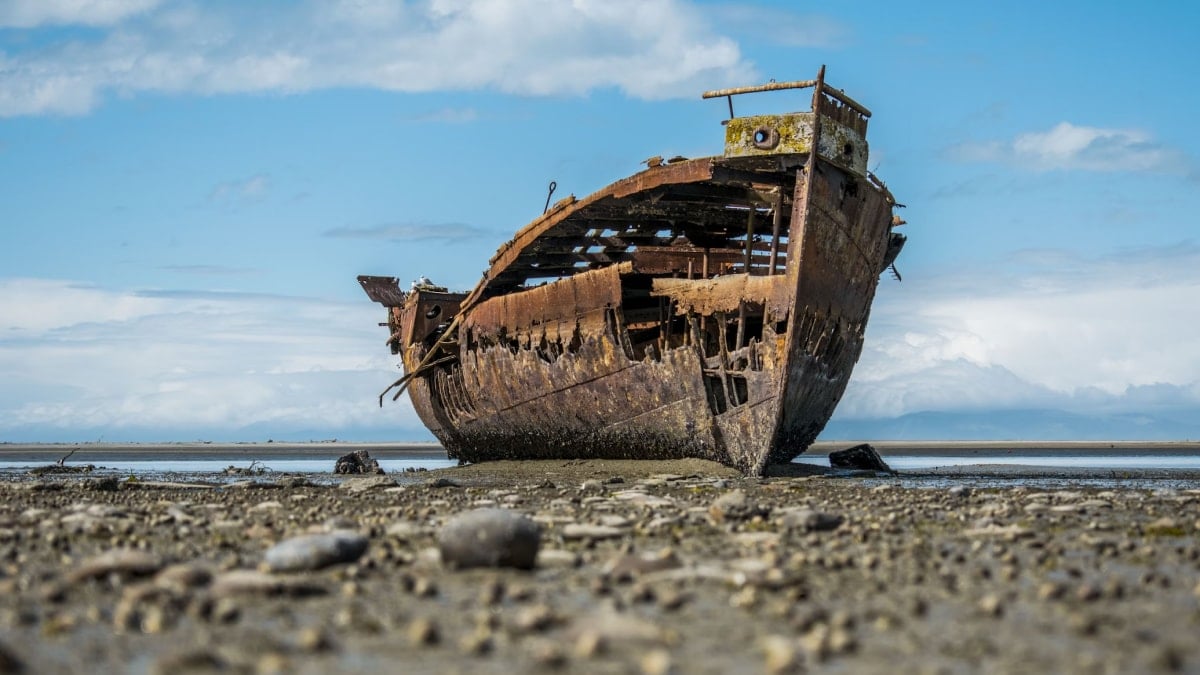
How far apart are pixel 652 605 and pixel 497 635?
927 millimetres

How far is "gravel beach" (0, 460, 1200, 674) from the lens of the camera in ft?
12.8

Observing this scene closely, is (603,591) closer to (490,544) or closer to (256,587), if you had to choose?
(490,544)

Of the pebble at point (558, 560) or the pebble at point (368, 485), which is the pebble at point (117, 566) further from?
the pebble at point (368, 485)

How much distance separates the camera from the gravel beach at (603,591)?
389cm

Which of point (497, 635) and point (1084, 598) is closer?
point (497, 635)

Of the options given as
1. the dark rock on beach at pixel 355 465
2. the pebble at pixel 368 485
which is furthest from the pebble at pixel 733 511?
the dark rock on beach at pixel 355 465

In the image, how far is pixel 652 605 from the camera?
4918 mm

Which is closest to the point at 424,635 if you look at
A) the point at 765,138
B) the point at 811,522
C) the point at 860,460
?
the point at 811,522

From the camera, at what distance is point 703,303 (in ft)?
53.9

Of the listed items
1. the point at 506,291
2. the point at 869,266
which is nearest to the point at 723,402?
the point at 869,266

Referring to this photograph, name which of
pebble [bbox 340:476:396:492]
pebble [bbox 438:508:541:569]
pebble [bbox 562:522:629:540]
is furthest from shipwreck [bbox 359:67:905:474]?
pebble [bbox 438:508:541:569]

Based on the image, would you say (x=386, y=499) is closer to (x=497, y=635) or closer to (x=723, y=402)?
(x=723, y=402)

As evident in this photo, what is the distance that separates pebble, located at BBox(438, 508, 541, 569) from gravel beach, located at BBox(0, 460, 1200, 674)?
0.01 m

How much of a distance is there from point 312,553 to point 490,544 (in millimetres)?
849
